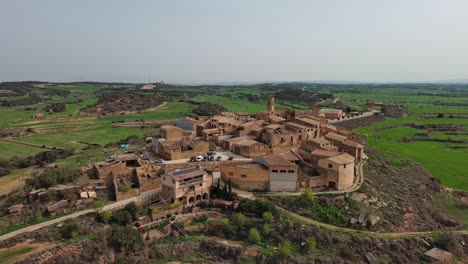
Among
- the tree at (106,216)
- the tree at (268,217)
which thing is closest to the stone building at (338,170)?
the tree at (268,217)

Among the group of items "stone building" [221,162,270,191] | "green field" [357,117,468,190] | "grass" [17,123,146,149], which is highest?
"stone building" [221,162,270,191]

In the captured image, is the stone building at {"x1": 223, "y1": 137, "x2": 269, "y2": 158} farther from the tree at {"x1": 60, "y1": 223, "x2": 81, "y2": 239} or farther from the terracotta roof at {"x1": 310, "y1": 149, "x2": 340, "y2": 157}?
the tree at {"x1": 60, "y1": 223, "x2": 81, "y2": 239}

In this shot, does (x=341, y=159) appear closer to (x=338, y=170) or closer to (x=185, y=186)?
(x=338, y=170)

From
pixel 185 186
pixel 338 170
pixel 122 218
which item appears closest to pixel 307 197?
pixel 338 170

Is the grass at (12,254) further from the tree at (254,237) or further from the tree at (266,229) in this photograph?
the tree at (266,229)

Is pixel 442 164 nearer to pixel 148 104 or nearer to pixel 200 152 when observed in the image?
pixel 200 152

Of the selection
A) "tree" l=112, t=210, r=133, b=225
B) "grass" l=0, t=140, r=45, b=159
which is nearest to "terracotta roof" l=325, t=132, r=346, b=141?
"tree" l=112, t=210, r=133, b=225

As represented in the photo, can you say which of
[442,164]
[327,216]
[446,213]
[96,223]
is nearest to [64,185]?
[96,223]
